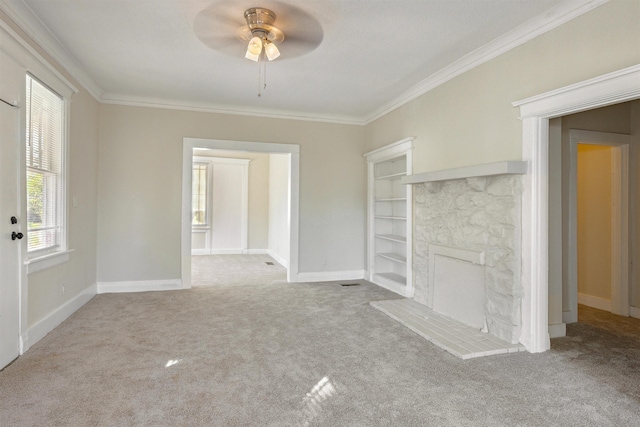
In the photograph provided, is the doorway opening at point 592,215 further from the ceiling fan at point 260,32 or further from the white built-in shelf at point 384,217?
the ceiling fan at point 260,32

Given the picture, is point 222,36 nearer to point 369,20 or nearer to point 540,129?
point 369,20

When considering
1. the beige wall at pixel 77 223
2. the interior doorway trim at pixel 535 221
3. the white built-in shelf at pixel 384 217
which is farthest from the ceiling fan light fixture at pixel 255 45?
the white built-in shelf at pixel 384 217

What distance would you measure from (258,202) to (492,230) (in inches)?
280

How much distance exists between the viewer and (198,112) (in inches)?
210

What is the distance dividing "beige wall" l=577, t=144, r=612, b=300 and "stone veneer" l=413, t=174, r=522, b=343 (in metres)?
2.06

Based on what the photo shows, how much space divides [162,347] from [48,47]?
2891 millimetres

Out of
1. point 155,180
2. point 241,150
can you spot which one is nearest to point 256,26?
point 241,150

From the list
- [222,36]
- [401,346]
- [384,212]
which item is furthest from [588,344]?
[222,36]

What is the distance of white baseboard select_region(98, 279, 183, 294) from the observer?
4969 mm

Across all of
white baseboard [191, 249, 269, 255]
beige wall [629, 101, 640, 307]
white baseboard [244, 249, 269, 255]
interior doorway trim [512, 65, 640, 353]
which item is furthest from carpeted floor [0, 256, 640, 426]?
white baseboard [244, 249, 269, 255]

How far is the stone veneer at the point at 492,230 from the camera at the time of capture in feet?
10.1

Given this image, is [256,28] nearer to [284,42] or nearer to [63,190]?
[284,42]

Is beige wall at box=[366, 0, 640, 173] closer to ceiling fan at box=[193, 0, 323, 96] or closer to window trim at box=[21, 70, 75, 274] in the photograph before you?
ceiling fan at box=[193, 0, 323, 96]

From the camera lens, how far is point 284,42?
3.35 m
